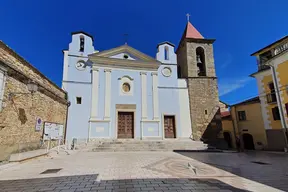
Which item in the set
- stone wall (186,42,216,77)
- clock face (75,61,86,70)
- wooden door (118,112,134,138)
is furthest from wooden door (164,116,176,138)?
clock face (75,61,86,70)

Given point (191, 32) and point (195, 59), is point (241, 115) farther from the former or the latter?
point (191, 32)

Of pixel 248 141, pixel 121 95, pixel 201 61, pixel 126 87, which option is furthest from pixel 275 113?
pixel 121 95

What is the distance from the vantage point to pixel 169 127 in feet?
43.4

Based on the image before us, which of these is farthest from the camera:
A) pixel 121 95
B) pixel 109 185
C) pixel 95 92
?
pixel 121 95

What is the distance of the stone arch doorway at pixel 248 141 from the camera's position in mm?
14512

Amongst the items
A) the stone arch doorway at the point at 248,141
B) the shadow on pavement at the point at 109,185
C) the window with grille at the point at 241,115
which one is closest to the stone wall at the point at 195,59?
the window with grille at the point at 241,115

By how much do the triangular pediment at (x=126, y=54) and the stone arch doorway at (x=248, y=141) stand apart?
11.0m

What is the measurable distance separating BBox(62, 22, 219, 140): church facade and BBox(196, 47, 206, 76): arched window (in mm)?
289

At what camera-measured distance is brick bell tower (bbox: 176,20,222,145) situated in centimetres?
1306

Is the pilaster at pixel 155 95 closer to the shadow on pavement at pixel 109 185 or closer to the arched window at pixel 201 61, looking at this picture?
the arched window at pixel 201 61

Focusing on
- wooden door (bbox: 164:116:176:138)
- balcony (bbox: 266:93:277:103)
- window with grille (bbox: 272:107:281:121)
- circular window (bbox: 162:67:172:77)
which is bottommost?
wooden door (bbox: 164:116:176:138)

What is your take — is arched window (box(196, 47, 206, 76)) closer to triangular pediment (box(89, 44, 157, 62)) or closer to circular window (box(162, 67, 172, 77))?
circular window (box(162, 67, 172, 77))

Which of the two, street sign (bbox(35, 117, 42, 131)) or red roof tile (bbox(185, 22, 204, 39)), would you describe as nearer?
street sign (bbox(35, 117, 42, 131))

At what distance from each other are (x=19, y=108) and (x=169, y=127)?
10.0 m
